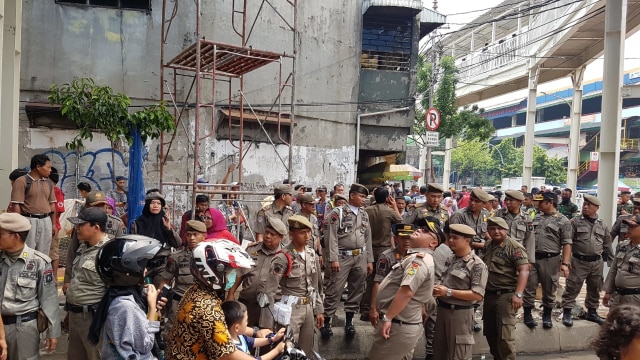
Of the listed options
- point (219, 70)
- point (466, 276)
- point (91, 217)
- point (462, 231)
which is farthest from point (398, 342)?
point (219, 70)

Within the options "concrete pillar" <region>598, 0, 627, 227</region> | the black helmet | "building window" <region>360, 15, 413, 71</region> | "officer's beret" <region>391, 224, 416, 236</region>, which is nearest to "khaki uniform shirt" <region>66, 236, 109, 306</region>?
the black helmet

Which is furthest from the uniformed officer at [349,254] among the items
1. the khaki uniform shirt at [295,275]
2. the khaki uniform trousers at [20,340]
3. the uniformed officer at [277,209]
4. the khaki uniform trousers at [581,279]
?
the khaki uniform trousers at [20,340]

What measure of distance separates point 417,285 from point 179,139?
31.5 ft

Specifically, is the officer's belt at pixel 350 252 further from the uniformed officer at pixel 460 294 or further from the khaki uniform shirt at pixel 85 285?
the khaki uniform shirt at pixel 85 285

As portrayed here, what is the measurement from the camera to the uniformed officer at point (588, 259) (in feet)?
25.6

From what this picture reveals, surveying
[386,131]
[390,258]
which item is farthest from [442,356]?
[386,131]

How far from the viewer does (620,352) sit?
238 cm

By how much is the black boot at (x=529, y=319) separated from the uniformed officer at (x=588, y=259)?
1.80ft

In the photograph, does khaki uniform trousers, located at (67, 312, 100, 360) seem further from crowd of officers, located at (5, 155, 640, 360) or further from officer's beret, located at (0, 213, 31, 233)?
officer's beret, located at (0, 213, 31, 233)

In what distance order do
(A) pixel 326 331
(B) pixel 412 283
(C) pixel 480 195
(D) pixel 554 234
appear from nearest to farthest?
(B) pixel 412 283 → (A) pixel 326 331 → (C) pixel 480 195 → (D) pixel 554 234

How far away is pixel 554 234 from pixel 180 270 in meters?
5.26

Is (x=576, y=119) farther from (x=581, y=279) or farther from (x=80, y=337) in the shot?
(x=80, y=337)

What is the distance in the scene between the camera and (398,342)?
4660 mm

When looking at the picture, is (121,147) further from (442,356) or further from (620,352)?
(620,352)
